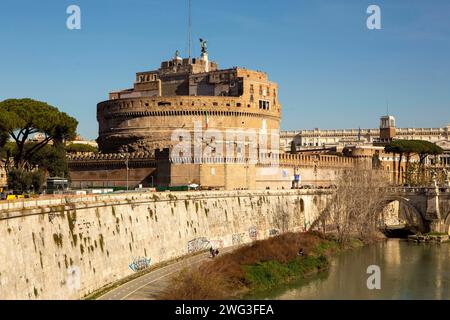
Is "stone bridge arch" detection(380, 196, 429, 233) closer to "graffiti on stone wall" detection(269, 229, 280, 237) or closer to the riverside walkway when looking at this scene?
"graffiti on stone wall" detection(269, 229, 280, 237)

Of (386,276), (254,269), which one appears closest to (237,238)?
(254,269)

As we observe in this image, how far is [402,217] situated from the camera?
201 feet

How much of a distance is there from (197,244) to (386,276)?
10.4 meters

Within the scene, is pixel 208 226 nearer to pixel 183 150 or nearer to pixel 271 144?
pixel 183 150

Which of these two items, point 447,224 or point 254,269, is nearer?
point 254,269

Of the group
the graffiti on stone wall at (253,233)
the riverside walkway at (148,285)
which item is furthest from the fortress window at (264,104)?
the riverside walkway at (148,285)

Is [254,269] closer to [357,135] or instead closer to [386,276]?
[386,276]

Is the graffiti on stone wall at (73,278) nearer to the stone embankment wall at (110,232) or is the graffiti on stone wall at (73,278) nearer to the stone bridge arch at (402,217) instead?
the stone embankment wall at (110,232)

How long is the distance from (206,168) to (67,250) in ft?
89.2

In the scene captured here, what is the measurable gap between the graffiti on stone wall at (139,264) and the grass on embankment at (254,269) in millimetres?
2768

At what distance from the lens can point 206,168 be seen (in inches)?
2031

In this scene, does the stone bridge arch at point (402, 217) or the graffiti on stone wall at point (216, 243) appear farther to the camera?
the stone bridge arch at point (402, 217)

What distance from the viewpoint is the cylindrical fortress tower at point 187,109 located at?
59.9 m

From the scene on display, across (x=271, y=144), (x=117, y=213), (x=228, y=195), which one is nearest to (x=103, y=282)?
(x=117, y=213)
